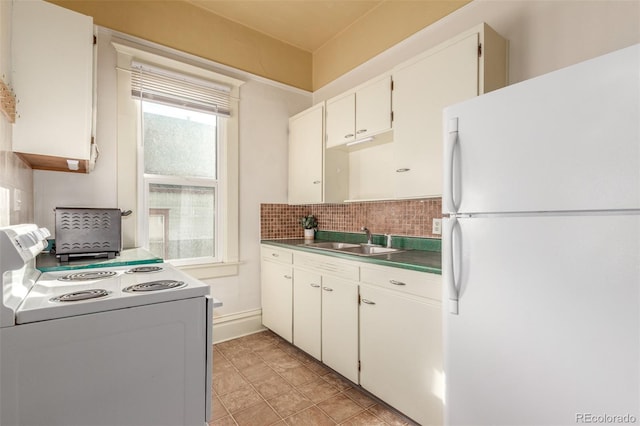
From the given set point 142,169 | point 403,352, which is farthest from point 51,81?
point 403,352

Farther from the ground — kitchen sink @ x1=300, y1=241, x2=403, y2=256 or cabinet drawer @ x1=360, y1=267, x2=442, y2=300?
kitchen sink @ x1=300, y1=241, x2=403, y2=256

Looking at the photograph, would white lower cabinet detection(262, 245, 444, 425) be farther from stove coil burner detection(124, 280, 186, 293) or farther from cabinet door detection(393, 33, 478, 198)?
stove coil burner detection(124, 280, 186, 293)

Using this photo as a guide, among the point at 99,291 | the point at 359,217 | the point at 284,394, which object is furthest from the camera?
the point at 359,217

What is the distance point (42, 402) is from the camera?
0.87 metres

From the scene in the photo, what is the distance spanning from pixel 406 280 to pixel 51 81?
2.13m

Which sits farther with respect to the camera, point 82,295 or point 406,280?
point 406,280

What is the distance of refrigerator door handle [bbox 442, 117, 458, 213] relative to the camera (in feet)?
4.18

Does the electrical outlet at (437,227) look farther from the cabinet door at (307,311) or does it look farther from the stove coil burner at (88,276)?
the stove coil burner at (88,276)

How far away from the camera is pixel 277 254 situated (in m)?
2.79

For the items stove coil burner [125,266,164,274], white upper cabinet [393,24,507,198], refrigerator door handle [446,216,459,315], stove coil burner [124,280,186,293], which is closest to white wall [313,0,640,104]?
white upper cabinet [393,24,507,198]

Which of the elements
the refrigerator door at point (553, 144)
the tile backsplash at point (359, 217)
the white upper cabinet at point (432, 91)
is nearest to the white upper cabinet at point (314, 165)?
the tile backsplash at point (359, 217)

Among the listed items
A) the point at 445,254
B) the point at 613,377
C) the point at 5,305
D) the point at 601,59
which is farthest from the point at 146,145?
the point at 613,377

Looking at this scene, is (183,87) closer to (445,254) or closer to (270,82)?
(270,82)

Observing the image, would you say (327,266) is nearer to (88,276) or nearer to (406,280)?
(406,280)
